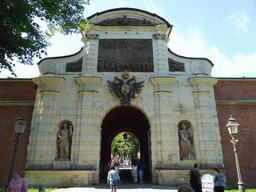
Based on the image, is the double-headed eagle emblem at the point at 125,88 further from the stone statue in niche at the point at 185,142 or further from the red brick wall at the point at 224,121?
the red brick wall at the point at 224,121

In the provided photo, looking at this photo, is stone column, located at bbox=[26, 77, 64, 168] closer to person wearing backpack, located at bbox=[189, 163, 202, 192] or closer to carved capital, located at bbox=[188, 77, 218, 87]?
person wearing backpack, located at bbox=[189, 163, 202, 192]

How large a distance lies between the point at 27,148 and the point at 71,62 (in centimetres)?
624

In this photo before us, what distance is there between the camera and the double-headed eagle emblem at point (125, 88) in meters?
11.8

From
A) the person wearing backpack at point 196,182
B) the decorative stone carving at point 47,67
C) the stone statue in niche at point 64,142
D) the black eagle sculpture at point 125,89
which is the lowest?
the person wearing backpack at point 196,182

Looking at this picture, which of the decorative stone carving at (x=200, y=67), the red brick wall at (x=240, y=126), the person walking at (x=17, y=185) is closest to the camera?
the person walking at (x=17, y=185)

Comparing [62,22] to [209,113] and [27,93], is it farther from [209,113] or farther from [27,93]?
[209,113]

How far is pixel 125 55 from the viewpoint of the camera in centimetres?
1294

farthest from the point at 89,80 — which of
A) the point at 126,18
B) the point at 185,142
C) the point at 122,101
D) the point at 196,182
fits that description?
the point at 196,182

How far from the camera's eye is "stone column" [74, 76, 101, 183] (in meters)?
10.7

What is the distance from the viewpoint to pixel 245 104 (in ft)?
42.2

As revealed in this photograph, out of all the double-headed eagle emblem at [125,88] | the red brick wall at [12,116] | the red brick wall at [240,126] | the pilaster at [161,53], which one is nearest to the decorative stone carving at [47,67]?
the red brick wall at [12,116]

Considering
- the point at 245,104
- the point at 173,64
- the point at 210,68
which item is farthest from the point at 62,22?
the point at 245,104

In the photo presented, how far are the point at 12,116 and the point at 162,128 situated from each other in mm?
10095

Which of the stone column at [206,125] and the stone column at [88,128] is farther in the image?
the stone column at [206,125]
